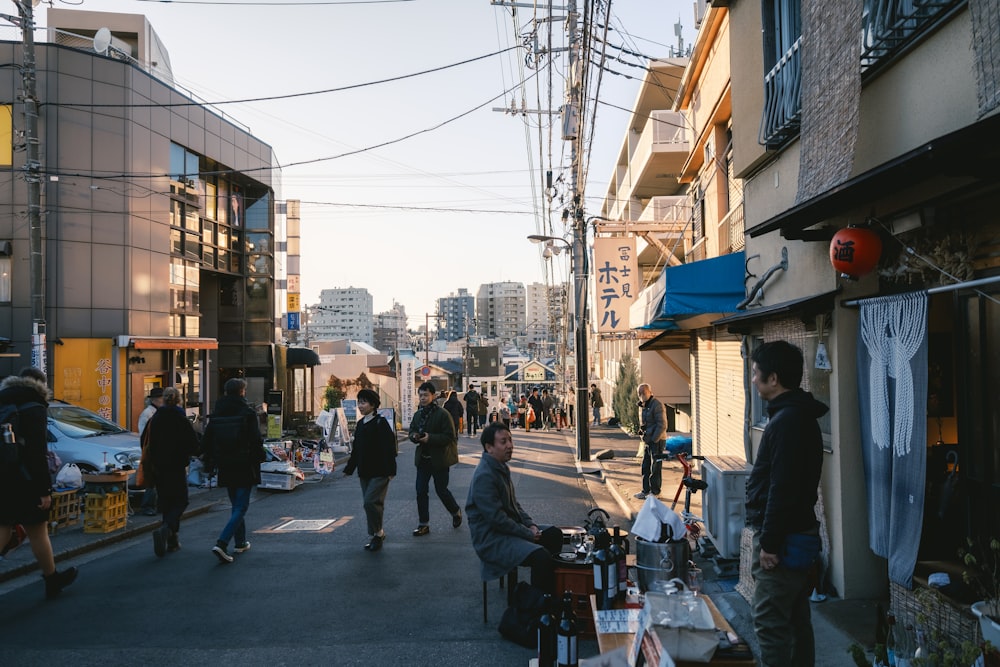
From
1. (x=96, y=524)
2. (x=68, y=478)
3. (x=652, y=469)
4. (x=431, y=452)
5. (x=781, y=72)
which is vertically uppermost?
(x=781, y=72)

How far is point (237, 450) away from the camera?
7836mm

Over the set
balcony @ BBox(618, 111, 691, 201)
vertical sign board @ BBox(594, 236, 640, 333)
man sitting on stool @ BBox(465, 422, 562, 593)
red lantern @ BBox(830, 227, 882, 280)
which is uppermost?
balcony @ BBox(618, 111, 691, 201)

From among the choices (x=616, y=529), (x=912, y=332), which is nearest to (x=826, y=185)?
(x=912, y=332)

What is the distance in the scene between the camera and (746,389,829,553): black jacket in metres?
3.69

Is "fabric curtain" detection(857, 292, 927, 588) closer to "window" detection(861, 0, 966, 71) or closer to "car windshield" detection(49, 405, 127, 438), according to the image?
"window" detection(861, 0, 966, 71)

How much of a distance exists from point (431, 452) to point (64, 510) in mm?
5054

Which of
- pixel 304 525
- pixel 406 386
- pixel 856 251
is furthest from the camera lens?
pixel 406 386

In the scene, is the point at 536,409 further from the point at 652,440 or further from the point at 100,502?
the point at 100,502

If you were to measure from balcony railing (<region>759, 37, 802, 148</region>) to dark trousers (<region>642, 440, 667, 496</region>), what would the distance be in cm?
569

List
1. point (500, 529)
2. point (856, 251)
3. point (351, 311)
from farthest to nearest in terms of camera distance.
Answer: point (351, 311) < point (500, 529) < point (856, 251)

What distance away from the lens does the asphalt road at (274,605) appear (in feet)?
16.5

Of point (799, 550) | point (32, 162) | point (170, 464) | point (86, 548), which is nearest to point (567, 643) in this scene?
point (799, 550)

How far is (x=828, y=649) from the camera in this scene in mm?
4848

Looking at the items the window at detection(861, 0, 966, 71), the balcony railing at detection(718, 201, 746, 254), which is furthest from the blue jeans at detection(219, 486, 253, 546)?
the balcony railing at detection(718, 201, 746, 254)
